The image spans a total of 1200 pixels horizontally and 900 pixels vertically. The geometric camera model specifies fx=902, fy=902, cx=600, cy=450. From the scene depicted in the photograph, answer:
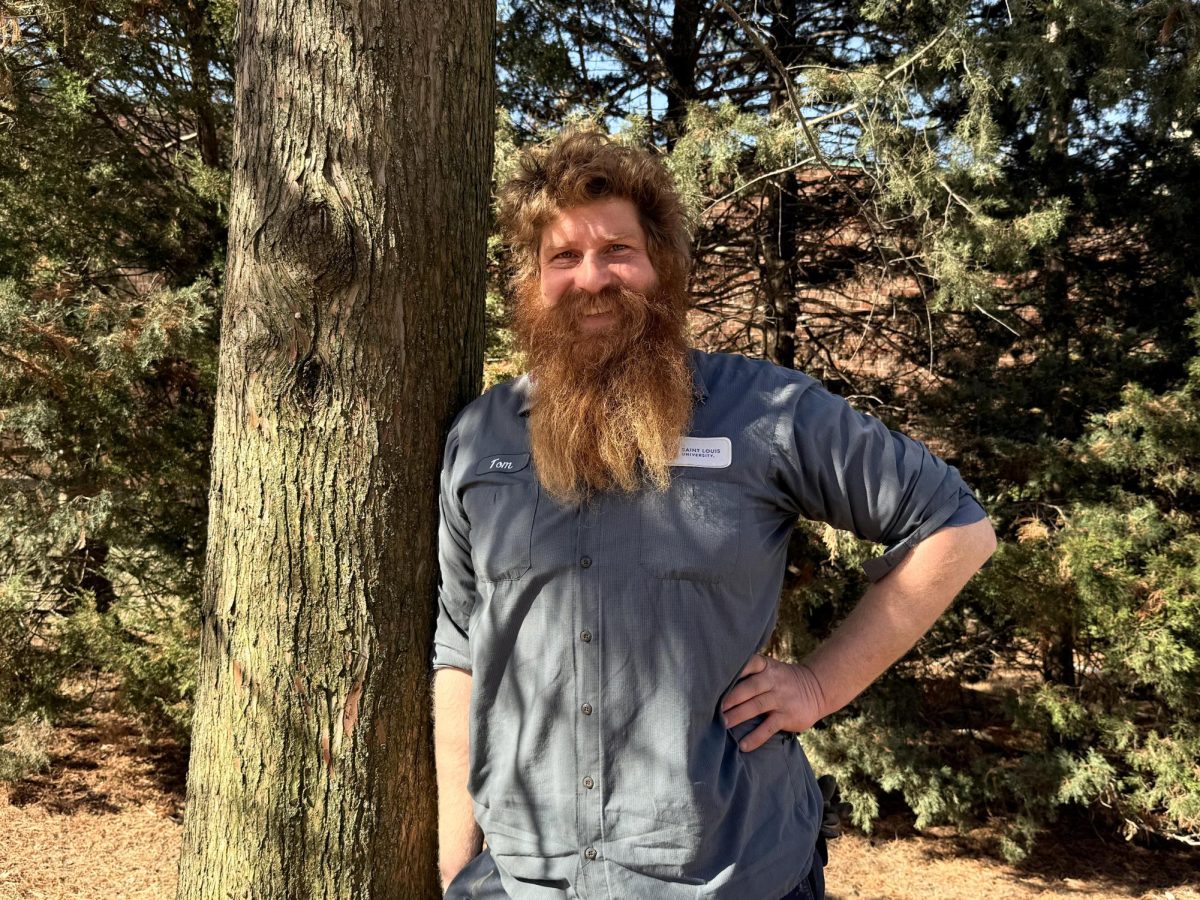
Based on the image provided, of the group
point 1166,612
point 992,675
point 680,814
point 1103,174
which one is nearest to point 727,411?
point 680,814

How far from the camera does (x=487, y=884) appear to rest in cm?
180

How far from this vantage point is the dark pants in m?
1.78

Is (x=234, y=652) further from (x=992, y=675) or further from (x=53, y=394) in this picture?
(x=992, y=675)

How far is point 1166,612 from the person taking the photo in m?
4.51

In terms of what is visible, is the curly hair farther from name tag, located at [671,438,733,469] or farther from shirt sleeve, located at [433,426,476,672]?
shirt sleeve, located at [433,426,476,672]

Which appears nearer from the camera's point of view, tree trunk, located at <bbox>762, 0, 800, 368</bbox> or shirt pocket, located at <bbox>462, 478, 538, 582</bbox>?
shirt pocket, located at <bbox>462, 478, 538, 582</bbox>

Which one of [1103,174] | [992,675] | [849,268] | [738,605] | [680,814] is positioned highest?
[1103,174]

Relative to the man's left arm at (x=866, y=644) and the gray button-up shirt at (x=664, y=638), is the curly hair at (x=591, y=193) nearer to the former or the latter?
the gray button-up shirt at (x=664, y=638)

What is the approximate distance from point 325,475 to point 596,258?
75 centimetres


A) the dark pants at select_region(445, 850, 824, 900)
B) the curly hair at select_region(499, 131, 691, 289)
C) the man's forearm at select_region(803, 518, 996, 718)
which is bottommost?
the dark pants at select_region(445, 850, 824, 900)

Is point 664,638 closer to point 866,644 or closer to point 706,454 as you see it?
point 706,454

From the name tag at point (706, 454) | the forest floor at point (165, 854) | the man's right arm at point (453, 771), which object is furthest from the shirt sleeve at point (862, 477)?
the forest floor at point (165, 854)

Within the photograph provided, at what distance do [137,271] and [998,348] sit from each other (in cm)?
562

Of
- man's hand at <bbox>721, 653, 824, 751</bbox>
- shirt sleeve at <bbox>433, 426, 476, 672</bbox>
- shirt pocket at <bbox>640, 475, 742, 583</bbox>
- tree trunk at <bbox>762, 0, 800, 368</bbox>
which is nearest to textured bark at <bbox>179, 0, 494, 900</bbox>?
shirt sleeve at <bbox>433, 426, 476, 672</bbox>
